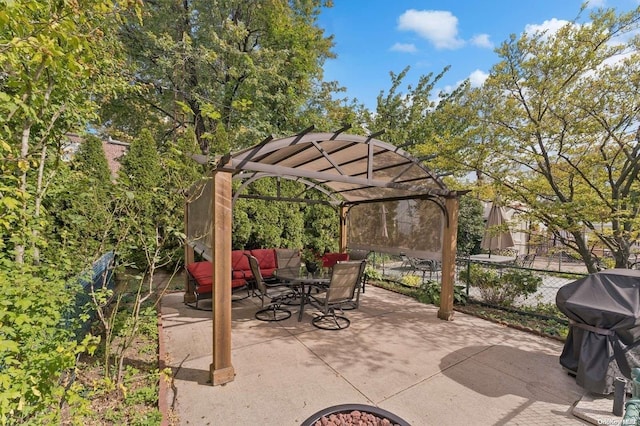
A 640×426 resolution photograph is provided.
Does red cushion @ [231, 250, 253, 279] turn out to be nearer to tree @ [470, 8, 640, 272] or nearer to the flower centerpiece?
the flower centerpiece

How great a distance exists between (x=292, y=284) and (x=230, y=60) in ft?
30.3

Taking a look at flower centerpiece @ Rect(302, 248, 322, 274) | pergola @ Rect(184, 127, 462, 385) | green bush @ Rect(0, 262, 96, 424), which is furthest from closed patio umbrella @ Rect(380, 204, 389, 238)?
green bush @ Rect(0, 262, 96, 424)

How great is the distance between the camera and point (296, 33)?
1086 cm

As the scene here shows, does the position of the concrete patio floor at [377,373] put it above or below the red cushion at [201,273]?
below

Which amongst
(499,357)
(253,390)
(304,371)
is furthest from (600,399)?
(253,390)

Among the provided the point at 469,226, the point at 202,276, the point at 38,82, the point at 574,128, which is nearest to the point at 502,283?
the point at 574,128

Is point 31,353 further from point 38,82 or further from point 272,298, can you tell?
point 272,298

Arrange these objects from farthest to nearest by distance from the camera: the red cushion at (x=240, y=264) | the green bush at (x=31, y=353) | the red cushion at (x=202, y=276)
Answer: the red cushion at (x=240, y=264) < the red cushion at (x=202, y=276) < the green bush at (x=31, y=353)

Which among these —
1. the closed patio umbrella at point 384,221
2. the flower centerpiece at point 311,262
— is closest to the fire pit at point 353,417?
the flower centerpiece at point 311,262

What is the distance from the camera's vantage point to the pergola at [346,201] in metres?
3.08

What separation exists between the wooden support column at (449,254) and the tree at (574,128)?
1149mm

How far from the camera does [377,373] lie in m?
3.24

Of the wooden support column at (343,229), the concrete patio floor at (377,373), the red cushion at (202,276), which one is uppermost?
the wooden support column at (343,229)

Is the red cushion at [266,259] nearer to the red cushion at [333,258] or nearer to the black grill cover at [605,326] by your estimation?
the red cushion at [333,258]
